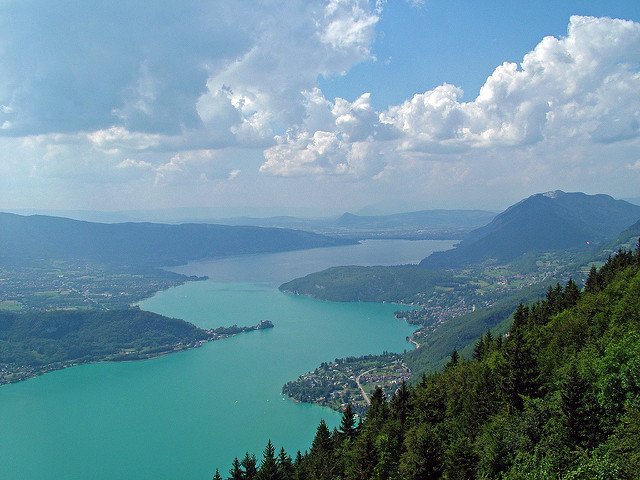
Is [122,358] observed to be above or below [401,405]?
below

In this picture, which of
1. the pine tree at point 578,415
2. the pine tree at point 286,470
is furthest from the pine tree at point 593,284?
the pine tree at point 286,470

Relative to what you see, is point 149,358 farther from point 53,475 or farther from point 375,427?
point 375,427

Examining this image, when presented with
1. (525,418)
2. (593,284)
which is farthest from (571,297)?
(525,418)

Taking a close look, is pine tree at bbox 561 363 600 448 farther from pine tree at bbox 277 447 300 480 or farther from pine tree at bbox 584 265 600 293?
pine tree at bbox 584 265 600 293

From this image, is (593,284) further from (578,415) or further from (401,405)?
(578,415)

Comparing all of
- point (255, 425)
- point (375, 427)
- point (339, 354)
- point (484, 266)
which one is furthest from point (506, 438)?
point (484, 266)

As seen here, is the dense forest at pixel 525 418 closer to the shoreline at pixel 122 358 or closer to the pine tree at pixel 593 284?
the pine tree at pixel 593 284
